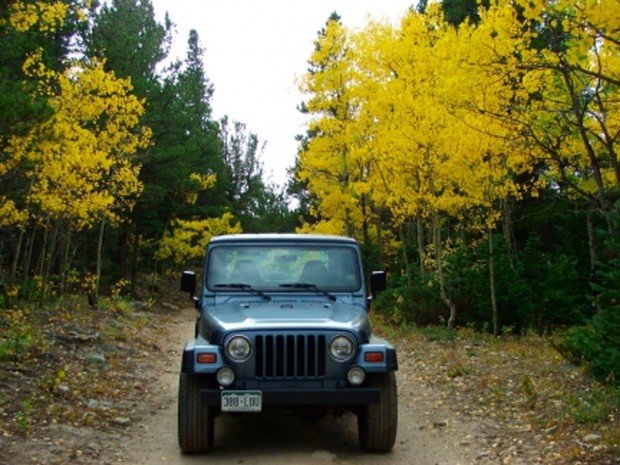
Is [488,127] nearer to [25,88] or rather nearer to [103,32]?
[25,88]

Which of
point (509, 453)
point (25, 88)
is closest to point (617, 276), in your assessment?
point (509, 453)

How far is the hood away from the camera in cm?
583

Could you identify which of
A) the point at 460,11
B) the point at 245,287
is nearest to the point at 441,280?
the point at 245,287

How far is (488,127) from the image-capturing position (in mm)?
12086

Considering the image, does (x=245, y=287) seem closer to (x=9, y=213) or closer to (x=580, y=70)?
(x=580, y=70)

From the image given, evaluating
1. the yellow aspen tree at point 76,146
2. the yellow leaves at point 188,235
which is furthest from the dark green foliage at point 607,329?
the yellow leaves at point 188,235

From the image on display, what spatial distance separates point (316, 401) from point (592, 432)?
105 inches

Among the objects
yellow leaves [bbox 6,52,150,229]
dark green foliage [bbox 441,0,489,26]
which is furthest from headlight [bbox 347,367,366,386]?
dark green foliage [bbox 441,0,489,26]

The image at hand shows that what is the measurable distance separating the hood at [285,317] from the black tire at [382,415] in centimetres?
42

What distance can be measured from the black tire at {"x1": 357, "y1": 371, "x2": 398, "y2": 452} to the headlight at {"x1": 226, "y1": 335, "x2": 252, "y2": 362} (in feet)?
3.69

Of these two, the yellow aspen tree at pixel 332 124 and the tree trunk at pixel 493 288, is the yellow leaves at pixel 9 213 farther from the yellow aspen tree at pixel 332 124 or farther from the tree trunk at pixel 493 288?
the yellow aspen tree at pixel 332 124

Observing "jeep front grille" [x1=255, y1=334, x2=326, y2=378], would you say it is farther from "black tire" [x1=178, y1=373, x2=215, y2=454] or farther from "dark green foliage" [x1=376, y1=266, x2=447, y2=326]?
"dark green foliage" [x1=376, y1=266, x2=447, y2=326]

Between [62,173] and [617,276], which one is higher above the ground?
[62,173]

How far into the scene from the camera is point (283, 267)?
7211 mm
